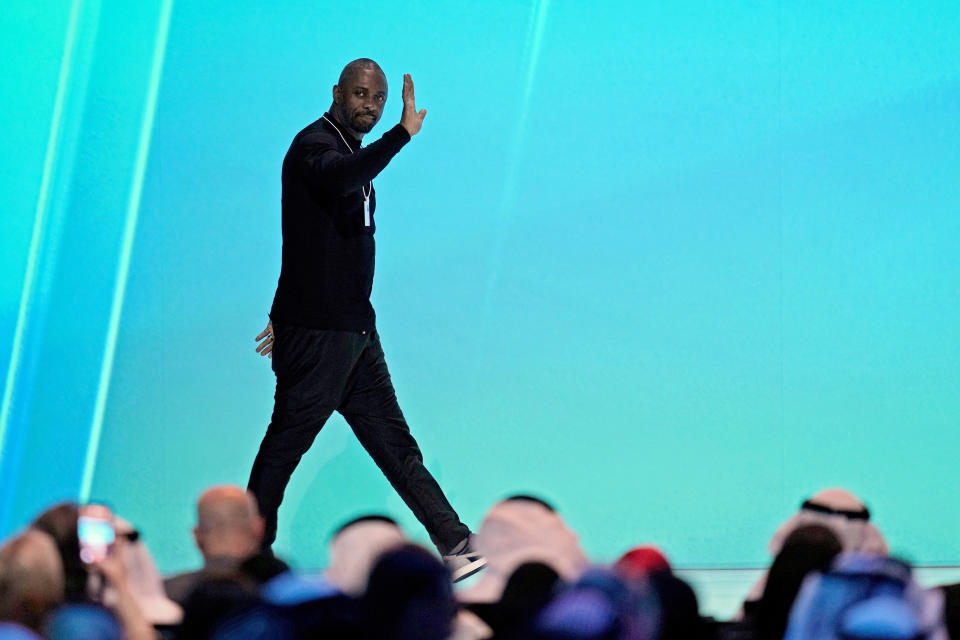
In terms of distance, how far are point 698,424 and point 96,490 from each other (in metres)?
2.15

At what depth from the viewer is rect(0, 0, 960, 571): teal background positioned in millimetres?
4965

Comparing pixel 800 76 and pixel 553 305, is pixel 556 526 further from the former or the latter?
pixel 800 76

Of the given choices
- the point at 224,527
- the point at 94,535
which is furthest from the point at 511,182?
the point at 94,535

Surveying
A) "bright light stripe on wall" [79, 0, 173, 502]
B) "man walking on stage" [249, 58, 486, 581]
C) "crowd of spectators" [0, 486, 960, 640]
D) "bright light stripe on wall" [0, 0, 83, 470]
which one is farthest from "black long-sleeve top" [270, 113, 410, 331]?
"crowd of spectators" [0, 486, 960, 640]

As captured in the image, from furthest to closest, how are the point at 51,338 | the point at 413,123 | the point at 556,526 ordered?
the point at 51,338 → the point at 413,123 → the point at 556,526

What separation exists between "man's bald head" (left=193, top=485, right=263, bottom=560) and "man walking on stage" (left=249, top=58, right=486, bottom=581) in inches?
54.5

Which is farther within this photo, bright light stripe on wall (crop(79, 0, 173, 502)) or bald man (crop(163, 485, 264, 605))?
bright light stripe on wall (crop(79, 0, 173, 502))

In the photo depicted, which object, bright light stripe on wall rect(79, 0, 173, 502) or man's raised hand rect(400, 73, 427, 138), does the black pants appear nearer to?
man's raised hand rect(400, 73, 427, 138)

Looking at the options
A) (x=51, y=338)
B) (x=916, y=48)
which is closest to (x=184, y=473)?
(x=51, y=338)

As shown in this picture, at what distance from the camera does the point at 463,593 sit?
2.17 m

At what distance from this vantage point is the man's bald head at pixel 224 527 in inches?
88.0

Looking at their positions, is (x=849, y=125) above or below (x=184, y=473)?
above

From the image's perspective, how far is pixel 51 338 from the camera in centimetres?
496

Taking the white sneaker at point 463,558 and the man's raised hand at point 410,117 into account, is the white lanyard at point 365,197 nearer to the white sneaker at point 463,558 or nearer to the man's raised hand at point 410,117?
the man's raised hand at point 410,117
